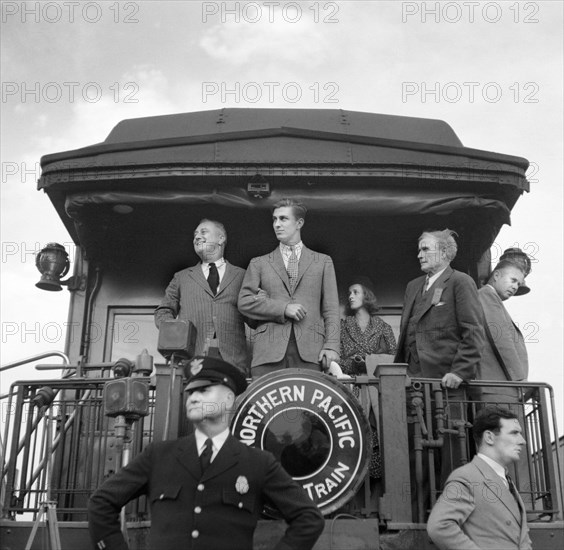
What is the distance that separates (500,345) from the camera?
7.66 metres

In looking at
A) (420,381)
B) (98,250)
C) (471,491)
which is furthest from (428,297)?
(98,250)

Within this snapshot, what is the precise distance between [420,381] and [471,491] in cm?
114

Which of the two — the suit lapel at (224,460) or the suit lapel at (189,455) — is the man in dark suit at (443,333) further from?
the suit lapel at (189,455)

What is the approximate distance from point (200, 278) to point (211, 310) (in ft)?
Answer: 1.05

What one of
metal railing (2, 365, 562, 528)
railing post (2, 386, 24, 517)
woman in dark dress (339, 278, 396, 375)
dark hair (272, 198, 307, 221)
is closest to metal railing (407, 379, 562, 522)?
metal railing (2, 365, 562, 528)

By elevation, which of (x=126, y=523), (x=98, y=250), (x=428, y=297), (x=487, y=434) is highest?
(x=98, y=250)

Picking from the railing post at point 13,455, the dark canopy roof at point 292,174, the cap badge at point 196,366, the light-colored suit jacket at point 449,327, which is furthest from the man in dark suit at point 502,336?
the railing post at point 13,455

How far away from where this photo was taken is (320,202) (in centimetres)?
843

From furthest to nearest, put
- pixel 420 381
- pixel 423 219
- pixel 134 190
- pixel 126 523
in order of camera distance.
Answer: pixel 423 219
pixel 134 190
pixel 420 381
pixel 126 523

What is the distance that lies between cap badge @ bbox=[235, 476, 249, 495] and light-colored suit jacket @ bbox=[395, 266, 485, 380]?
241 centimetres

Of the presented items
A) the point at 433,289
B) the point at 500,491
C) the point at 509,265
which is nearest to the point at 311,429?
the point at 500,491

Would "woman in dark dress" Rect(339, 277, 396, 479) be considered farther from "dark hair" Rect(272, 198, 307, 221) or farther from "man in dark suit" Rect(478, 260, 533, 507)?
"dark hair" Rect(272, 198, 307, 221)

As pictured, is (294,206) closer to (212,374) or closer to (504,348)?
(504,348)

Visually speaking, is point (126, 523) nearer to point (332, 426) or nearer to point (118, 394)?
point (118, 394)
